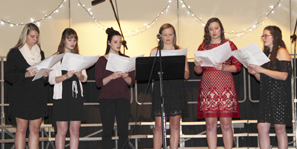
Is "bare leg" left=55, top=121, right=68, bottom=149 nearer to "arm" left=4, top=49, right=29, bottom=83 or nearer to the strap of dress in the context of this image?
"arm" left=4, top=49, right=29, bottom=83

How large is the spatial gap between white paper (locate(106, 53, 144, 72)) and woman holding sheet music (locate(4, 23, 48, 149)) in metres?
0.67

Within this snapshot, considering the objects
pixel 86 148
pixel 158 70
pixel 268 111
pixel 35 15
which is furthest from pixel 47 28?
pixel 268 111

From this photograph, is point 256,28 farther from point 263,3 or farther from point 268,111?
point 268,111

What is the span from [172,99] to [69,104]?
112cm

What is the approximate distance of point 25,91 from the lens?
3.38 metres

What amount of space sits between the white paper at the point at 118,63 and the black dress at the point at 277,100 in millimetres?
1427

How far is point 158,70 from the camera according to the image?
124 inches

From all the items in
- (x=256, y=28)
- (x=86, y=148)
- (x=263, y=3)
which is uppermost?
(x=263, y=3)

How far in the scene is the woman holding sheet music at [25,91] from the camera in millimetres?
3328

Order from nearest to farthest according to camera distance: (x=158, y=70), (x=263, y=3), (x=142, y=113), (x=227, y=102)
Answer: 1. (x=158, y=70)
2. (x=227, y=102)
3. (x=142, y=113)
4. (x=263, y=3)

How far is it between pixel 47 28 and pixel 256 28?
3498 millimetres

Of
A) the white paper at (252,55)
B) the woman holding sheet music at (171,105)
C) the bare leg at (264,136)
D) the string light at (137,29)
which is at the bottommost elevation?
the bare leg at (264,136)

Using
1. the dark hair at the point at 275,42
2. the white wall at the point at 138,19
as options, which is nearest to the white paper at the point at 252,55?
the dark hair at the point at 275,42

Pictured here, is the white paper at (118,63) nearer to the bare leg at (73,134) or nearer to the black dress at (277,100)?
the bare leg at (73,134)
